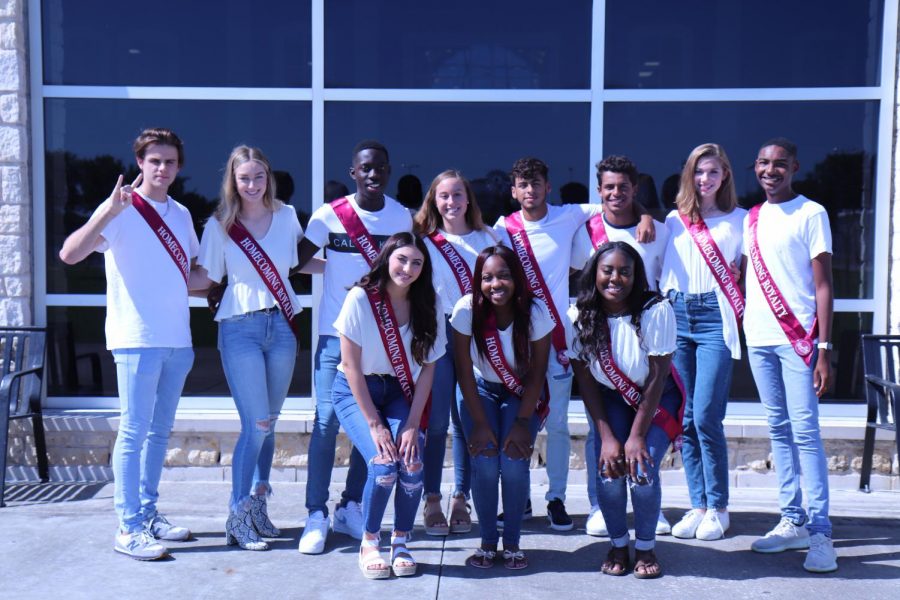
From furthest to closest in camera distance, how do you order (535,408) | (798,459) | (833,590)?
(798,459) → (535,408) → (833,590)

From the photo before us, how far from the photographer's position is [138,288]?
402 cm

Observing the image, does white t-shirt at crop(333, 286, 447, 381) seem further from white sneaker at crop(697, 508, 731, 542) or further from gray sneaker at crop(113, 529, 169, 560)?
white sneaker at crop(697, 508, 731, 542)

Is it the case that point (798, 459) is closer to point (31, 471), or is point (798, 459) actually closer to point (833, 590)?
point (833, 590)

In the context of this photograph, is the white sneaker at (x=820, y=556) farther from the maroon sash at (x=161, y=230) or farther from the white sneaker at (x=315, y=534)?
the maroon sash at (x=161, y=230)

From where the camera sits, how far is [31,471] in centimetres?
536

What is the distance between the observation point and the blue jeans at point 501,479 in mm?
3895

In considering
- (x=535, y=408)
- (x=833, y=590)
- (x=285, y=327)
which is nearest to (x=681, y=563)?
(x=833, y=590)

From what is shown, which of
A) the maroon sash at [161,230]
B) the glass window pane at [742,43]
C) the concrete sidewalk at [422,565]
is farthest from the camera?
the glass window pane at [742,43]

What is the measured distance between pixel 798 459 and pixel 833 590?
0.71 meters

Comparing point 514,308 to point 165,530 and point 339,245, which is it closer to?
point 339,245

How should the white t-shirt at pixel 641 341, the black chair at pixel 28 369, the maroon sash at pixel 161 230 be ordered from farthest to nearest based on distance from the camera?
the black chair at pixel 28 369 → the maroon sash at pixel 161 230 → the white t-shirt at pixel 641 341

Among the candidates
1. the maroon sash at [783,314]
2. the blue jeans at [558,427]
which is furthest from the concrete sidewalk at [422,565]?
the maroon sash at [783,314]

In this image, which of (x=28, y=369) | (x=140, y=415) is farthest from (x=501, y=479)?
(x=28, y=369)

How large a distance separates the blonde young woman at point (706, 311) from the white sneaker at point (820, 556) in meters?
0.47
